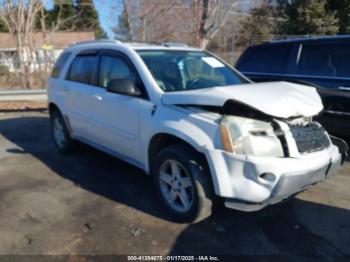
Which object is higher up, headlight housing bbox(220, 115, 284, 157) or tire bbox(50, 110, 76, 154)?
headlight housing bbox(220, 115, 284, 157)

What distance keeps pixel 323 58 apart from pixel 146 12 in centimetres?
1409

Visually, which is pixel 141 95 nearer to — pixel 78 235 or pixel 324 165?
pixel 78 235

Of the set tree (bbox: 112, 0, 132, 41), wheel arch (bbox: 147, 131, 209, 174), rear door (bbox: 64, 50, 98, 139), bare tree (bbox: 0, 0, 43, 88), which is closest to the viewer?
wheel arch (bbox: 147, 131, 209, 174)

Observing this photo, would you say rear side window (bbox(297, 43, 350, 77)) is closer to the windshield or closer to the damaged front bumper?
the windshield

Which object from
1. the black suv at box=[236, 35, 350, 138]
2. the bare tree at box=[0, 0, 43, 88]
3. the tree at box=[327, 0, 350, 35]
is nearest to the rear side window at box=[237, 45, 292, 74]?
the black suv at box=[236, 35, 350, 138]

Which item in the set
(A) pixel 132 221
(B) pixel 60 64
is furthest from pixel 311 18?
(A) pixel 132 221

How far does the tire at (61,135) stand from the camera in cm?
566

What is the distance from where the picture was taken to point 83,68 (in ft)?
16.6

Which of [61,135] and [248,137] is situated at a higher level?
[248,137]

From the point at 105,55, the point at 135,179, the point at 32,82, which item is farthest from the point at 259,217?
the point at 32,82

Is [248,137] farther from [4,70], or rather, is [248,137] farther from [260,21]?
[260,21]

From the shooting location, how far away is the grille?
3160mm

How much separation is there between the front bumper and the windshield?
3.97ft

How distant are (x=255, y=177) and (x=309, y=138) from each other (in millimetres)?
738
